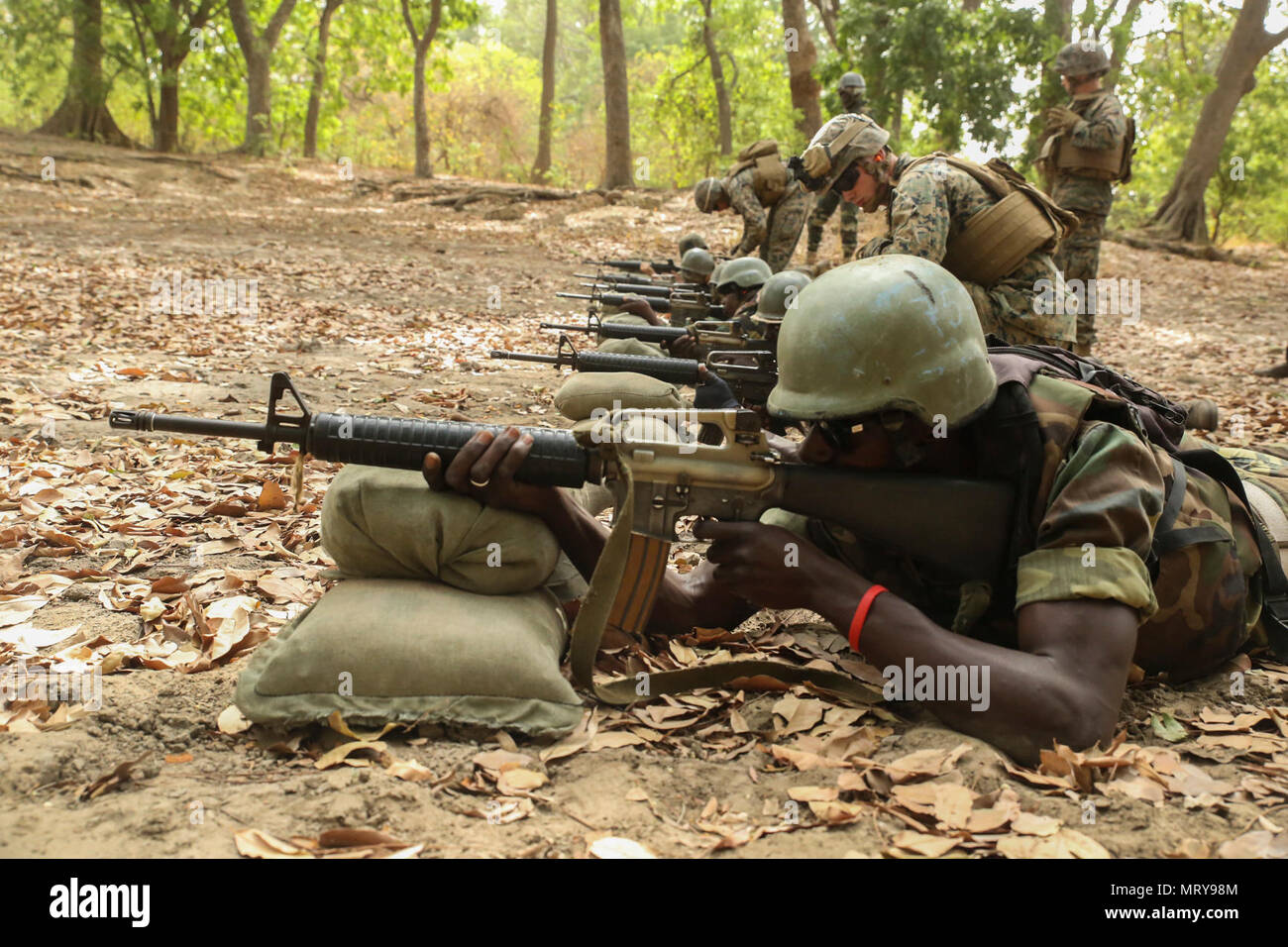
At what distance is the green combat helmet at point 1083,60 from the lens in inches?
299

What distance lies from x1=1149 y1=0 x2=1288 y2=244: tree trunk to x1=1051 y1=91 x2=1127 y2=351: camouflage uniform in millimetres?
9841

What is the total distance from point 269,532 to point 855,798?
2.68m

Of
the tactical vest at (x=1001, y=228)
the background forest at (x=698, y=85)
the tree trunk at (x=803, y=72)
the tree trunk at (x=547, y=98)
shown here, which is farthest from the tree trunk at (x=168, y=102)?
the tactical vest at (x=1001, y=228)

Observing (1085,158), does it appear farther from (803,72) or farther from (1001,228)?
(803,72)

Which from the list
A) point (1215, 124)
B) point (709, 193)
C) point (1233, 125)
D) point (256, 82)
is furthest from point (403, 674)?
point (1233, 125)

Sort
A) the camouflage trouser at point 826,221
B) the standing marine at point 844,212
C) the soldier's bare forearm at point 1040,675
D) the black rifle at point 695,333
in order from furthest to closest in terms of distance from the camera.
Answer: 1. the standing marine at point 844,212
2. the camouflage trouser at point 826,221
3. the black rifle at point 695,333
4. the soldier's bare forearm at point 1040,675

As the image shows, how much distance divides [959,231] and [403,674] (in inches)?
161

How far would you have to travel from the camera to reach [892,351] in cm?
225

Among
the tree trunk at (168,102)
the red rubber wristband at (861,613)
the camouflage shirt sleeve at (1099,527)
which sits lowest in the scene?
the red rubber wristband at (861,613)

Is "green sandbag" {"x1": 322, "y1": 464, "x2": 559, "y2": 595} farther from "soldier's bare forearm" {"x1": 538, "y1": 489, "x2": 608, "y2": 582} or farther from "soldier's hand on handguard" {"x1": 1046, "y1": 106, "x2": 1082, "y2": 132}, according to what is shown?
"soldier's hand on handguard" {"x1": 1046, "y1": 106, "x2": 1082, "y2": 132}

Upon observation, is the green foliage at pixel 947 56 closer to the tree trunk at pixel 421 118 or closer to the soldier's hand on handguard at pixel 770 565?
the tree trunk at pixel 421 118

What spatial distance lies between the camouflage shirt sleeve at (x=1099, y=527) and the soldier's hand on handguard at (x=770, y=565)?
1.47 ft

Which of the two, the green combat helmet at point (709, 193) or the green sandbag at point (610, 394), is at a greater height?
the green combat helmet at point (709, 193)

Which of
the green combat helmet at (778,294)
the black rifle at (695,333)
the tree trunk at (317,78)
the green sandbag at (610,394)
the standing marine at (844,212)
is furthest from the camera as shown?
the tree trunk at (317,78)
